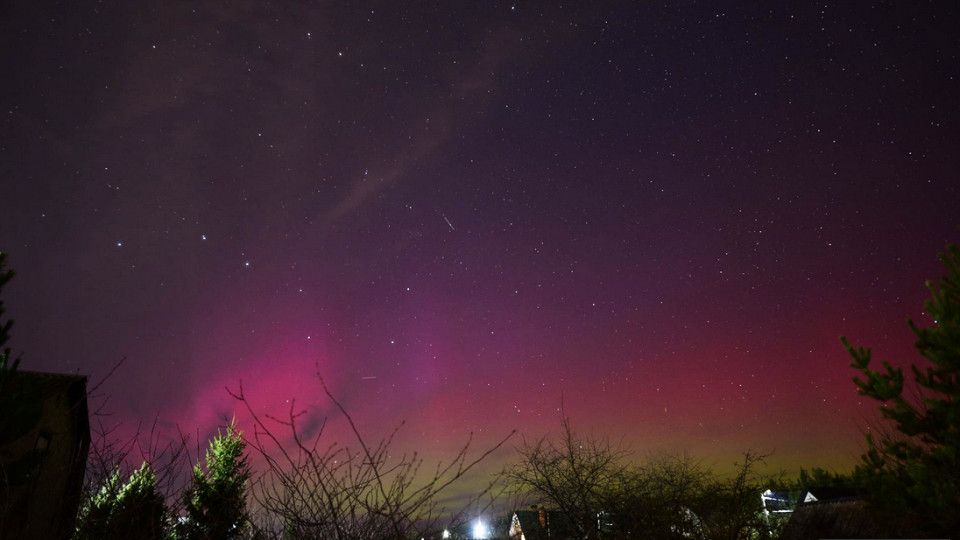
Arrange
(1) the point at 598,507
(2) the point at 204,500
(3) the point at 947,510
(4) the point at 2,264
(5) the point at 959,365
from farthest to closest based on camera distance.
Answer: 1. (2) the point at 204,500
2. (1) the point at 598,507
3. (4) the point at 2,264
4. (5) the point at 959,365
5. (3) the point at 947,510

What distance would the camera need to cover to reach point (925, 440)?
8.44 m

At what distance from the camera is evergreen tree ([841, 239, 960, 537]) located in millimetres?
7574

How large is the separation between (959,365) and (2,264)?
18823 mm

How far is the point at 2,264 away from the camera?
11516 mm

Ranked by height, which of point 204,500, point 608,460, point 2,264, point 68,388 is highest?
point 68,388

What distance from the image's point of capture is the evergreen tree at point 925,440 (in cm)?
757

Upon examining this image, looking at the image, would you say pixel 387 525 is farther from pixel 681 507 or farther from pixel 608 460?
pixel 681 507

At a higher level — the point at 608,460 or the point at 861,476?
the point at 608,460

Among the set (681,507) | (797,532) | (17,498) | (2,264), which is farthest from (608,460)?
(2,264)

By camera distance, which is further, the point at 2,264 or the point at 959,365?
the point at 2,264

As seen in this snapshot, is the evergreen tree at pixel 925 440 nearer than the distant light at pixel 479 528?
Yes

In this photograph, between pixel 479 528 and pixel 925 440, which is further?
pixel 479 528

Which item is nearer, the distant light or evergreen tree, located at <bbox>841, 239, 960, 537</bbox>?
evergreen tree, located at <bbox>841, 239, 960, 537</bbox>

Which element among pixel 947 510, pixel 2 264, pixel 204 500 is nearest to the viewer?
pixel 947 510
